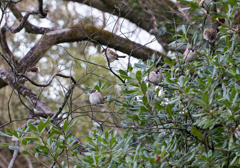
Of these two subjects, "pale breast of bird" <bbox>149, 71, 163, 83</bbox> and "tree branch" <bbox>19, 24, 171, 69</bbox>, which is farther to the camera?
"tree branch" <bbox>19, 24, 171, 69</bbox>

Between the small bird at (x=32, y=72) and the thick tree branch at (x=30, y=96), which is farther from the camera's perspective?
the small bird at (x=32, y=72)

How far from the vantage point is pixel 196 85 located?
81 centimetres

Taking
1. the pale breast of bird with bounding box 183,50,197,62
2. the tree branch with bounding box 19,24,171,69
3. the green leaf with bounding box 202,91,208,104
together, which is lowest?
the green leaf with bounding box 202,91,208,104

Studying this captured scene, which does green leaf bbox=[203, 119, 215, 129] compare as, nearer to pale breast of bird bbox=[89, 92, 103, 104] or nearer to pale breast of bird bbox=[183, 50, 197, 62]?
pale breast of bird bbox=[183, 50, 197, 62]

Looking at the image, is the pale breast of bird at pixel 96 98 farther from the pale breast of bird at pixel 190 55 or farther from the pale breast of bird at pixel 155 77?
the pale breast of bird at pixel 190 55

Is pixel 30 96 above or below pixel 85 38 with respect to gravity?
below

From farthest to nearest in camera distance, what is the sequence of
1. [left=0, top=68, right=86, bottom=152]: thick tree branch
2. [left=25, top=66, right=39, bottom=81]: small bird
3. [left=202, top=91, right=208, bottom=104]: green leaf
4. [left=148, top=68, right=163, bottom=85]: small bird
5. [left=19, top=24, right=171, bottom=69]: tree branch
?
[left=19, top=24, right=171, bottom=69]: tree branch → [left=25, top=66, right=39, bottom=81]: small bird → [left=0, top=68, right=86, bottom=152]: thick tree branch → [left=148, top=68, right=163, bottom=85]: small bird → [left=202, top=91, right=208, bottom=104]: green leaf

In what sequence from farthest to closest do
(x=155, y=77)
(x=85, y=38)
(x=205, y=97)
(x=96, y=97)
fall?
(x=85, y=38) → (x=96, y=97) → (x=155, y=77) → (x=205, y=97)

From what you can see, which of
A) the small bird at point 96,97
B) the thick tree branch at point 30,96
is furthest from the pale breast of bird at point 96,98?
the thick tree branch at point 30,96

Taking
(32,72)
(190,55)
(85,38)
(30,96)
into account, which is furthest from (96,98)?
(85,38)

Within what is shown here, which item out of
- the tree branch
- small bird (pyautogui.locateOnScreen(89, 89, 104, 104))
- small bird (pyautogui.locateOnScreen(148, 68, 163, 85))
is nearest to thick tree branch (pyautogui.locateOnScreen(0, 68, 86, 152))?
the tree branch

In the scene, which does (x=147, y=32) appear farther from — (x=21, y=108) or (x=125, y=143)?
(x=21, y=108)

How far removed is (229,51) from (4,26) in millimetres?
1757

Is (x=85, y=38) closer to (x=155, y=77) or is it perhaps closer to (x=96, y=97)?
(x=96, y=97)
